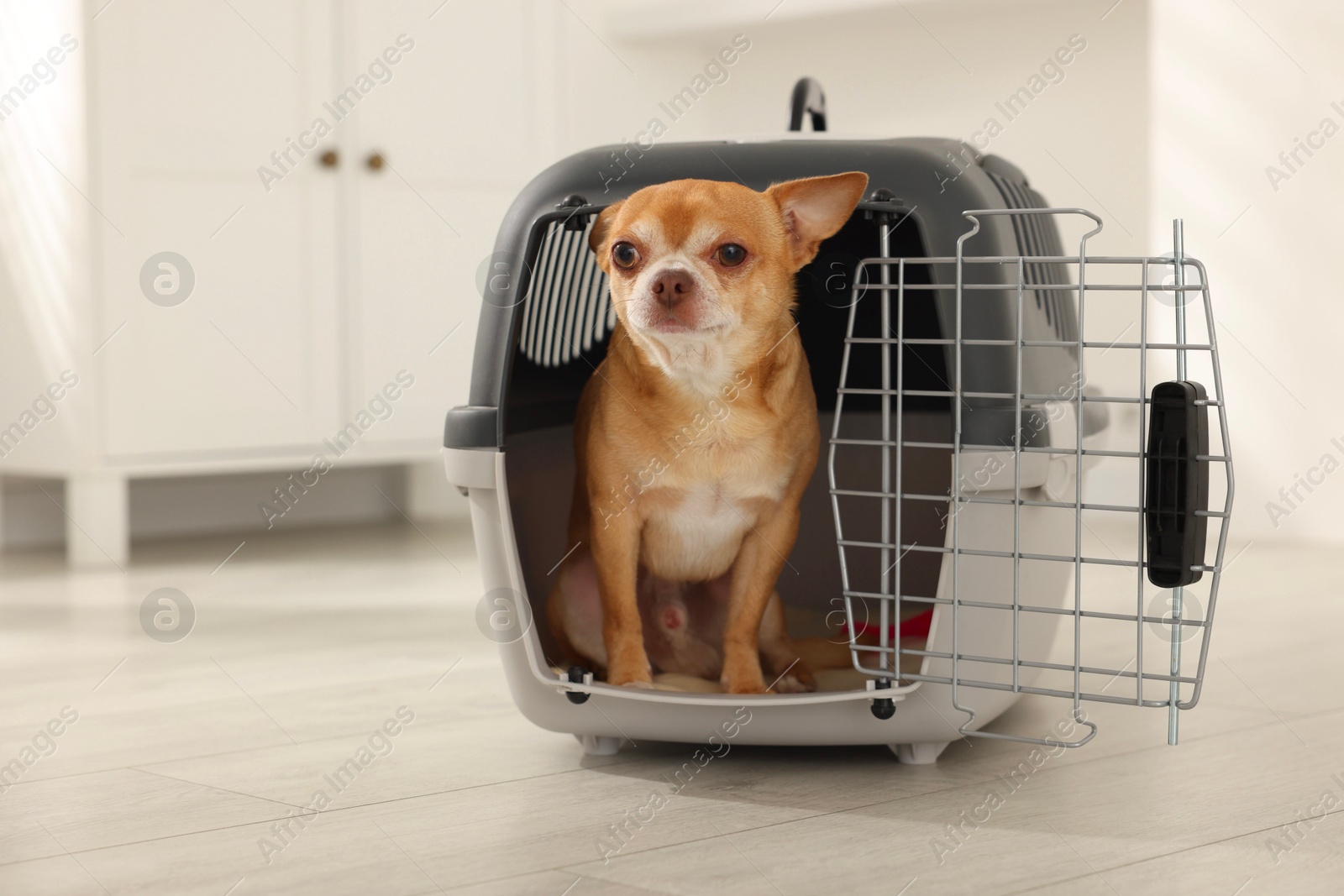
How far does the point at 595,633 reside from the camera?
145 centimetres

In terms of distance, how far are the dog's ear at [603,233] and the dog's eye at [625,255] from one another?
0.02m

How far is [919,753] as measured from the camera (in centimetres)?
132

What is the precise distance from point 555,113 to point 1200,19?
153 centimetres

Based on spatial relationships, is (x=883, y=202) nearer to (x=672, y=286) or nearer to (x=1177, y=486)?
(x=672, y=286)

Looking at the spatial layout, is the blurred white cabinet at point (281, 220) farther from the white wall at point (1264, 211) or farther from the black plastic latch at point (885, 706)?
the black plastic latch at point (885, 706)

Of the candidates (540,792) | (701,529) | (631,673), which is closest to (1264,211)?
(701,529)

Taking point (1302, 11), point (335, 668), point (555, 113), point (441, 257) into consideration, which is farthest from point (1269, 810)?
point (555, 113)

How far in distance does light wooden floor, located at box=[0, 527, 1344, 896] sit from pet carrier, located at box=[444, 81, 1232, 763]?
65mm

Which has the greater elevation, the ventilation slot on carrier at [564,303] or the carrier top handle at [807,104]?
the carrier top handle at [807,104]

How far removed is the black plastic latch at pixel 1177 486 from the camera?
3.39ft

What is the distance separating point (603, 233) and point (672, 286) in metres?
0.15

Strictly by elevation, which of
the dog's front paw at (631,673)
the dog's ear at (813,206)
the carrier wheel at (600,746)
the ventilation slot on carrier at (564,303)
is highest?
the dog's ear at (813,206)

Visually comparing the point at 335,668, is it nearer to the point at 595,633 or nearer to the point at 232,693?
the point at 232,693

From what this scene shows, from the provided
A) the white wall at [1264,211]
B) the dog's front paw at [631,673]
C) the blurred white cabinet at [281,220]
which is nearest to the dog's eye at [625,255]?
the dog's front paw at [631,673]
